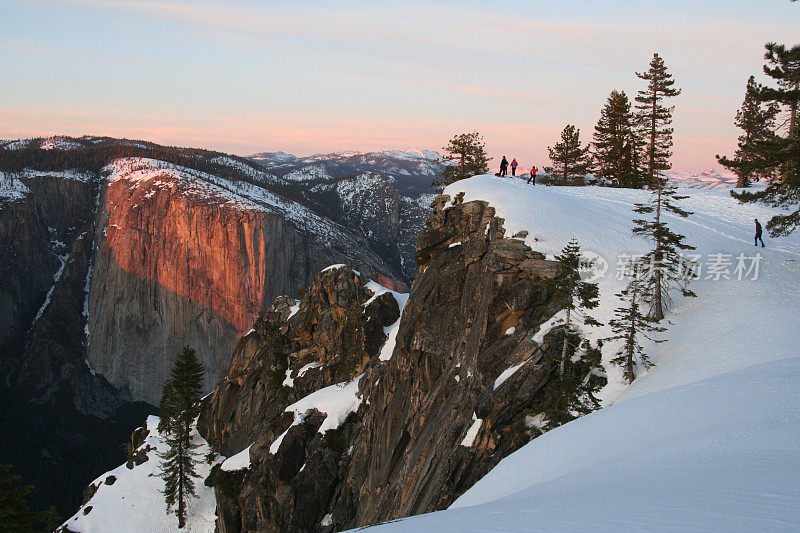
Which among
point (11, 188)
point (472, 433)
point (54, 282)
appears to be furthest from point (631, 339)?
point (11, 188)

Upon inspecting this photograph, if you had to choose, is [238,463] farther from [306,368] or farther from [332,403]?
[332,403]

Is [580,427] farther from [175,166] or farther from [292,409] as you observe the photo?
[175,166]

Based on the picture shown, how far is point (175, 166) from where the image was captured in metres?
141

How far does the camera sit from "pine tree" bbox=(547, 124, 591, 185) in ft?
161

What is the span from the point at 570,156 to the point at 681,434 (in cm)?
4492

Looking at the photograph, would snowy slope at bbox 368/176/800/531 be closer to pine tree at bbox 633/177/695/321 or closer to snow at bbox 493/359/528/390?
pine tree at bbox 633/177/695/321

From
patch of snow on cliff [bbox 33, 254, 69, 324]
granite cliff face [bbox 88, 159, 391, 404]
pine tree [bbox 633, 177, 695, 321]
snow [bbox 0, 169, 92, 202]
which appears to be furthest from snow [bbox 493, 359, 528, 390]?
snow [bbox 0, 169, 92, 202]

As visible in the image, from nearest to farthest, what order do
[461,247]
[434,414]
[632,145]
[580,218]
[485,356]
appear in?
[485,356] < [434,414] < [461,247] < [580,218] < [632,145]

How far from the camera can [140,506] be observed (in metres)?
35.9

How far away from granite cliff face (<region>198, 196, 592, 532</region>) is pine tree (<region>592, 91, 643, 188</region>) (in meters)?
26.9

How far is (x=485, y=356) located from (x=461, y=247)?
7.64 m

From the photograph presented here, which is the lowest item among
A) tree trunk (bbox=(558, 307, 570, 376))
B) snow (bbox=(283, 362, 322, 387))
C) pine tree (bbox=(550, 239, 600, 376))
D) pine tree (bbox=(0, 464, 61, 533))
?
snow (bbox=(283, 362, 322, 387))

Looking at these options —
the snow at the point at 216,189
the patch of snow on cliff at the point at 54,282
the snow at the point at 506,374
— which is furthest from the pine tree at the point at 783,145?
the patch of snow on cliff at the point at 54,282

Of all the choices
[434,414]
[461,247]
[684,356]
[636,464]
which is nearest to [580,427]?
[636,464]
